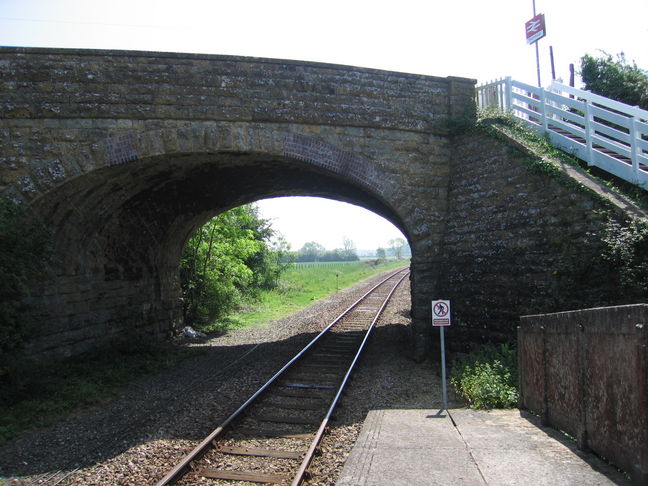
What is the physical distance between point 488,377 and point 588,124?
542 cm

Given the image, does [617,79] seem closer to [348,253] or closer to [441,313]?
[441,313]

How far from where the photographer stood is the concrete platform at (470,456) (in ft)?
13.4

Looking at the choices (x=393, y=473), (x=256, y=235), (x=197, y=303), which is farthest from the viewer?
(x=256, y=235)

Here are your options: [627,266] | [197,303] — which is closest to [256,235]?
[197,303]

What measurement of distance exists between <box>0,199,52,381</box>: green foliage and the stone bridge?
0.57 meters

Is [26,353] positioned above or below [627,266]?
below

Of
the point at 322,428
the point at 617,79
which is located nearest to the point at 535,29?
the point at 617,79

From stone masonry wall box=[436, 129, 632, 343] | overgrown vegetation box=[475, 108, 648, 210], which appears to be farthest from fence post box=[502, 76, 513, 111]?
stone masonry wall box=[436, 129, 632, 343]

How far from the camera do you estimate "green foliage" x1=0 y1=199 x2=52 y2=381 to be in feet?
24.1

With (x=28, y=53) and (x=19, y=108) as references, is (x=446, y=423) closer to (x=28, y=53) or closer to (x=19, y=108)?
(x=19, y=108)

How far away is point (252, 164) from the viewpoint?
10.7m

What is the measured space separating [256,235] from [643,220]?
20.9m

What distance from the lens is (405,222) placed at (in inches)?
410

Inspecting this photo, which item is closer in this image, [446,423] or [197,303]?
[446,423]
